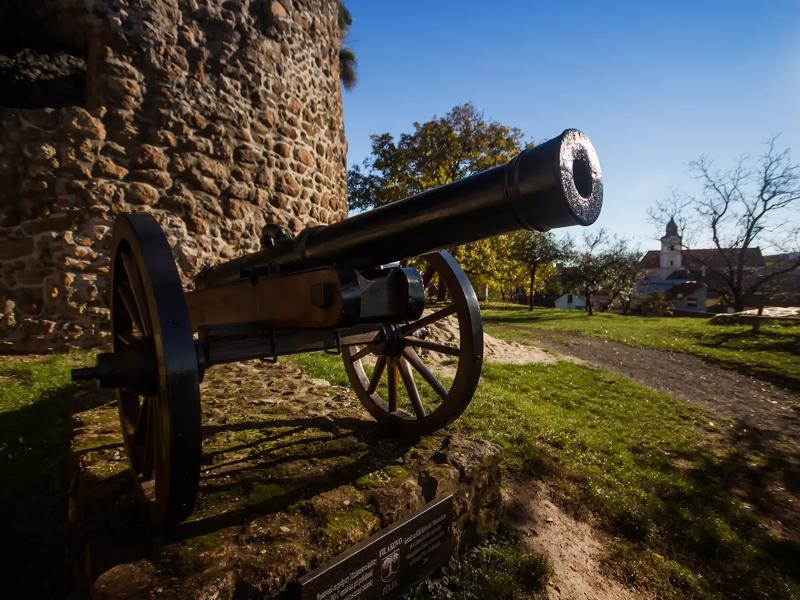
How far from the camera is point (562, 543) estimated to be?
2.47m

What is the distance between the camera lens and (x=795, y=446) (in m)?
4.49

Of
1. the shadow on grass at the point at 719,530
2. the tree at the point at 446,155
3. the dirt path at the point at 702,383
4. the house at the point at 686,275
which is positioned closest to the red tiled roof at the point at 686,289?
the house at the point at 686,275

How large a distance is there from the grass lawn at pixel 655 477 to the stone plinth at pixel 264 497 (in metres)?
0.99

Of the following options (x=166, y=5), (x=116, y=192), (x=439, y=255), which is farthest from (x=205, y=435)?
(x=166, y=5)

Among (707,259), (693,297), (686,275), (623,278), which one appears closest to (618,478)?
(623,278)

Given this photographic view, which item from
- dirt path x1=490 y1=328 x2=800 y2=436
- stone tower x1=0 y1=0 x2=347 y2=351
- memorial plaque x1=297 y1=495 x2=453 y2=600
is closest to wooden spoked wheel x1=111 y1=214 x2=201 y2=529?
memorial plaque x1=297 y1=495 x2=453 y2=600

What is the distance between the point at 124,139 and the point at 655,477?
646cm

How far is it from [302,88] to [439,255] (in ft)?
17.8

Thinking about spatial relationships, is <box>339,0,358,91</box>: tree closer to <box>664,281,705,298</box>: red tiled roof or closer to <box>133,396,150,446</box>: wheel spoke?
<box>133,396,150,446</box>: wheel spoke

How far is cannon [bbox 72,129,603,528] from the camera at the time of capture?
1381 millimetres

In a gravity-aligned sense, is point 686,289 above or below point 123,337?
below

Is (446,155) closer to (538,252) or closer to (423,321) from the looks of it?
(538,252)

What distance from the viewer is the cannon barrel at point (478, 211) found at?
4.39 ft

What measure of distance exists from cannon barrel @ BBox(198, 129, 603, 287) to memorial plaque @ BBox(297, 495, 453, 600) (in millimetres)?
1145
